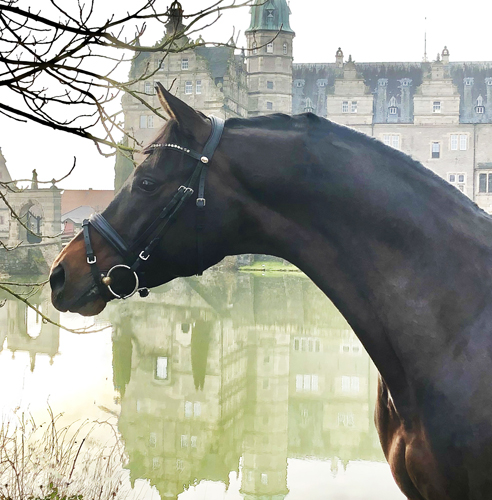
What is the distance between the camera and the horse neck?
1979 millimetres

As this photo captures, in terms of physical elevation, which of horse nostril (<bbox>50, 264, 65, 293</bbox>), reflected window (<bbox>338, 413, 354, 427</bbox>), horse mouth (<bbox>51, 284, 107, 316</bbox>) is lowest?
reflected window (<bbox>338, 413, 354, 427</bbox>)

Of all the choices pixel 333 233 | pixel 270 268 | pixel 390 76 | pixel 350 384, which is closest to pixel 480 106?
pixel 390 76

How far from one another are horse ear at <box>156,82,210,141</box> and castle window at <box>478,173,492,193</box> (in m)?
41.4

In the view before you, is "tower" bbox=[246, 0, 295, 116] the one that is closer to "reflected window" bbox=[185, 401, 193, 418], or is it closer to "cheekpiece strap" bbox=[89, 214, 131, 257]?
"reflected window" bbox=[185, 401, 193, 418]

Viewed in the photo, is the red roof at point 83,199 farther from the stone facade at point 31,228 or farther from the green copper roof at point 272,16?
the green copper roof at point 272,16

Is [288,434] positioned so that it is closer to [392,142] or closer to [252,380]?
[252,380]

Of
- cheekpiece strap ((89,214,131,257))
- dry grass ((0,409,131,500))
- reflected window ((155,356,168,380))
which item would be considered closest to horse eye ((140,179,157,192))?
cheekpiece strap ((89,214,131,257))

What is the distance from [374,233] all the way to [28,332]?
14.1 m

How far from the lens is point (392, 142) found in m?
42.4

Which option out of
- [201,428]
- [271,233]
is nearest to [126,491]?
[201,428]

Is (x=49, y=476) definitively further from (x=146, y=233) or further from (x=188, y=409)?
(x=188, y=409)

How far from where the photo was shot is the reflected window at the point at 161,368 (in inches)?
410

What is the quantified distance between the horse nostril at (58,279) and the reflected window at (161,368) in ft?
27.6

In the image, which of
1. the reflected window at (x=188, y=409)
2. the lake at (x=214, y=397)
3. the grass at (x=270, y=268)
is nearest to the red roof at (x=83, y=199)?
the grass at (x=270, y=268)
